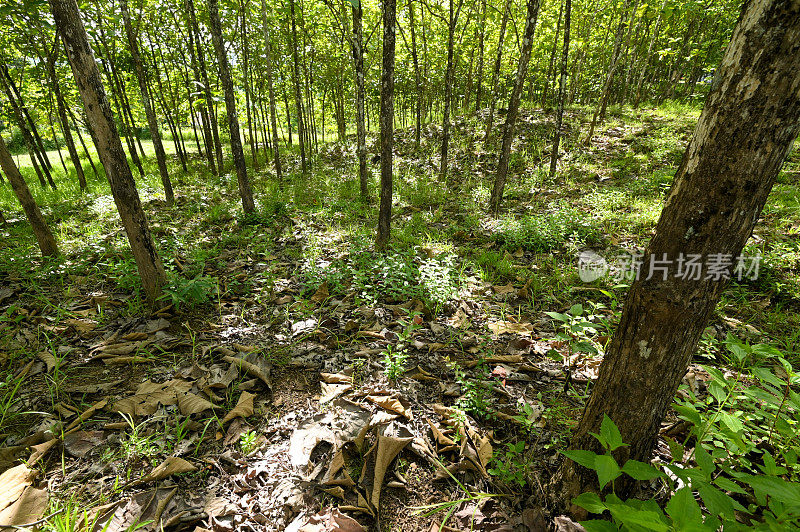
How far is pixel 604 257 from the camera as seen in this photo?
230 inches

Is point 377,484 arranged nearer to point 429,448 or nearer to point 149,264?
point 429,448

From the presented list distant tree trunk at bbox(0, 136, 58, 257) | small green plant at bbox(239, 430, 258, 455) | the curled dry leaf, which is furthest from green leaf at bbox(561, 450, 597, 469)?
distant tree trunk at bbox(0, 136, 58, 257)

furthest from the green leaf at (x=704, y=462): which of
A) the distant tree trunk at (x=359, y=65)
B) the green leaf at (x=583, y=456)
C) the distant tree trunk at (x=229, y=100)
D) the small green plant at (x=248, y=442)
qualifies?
the distant tree trunk at (x=229, y=100)

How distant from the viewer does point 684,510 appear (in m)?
1.38

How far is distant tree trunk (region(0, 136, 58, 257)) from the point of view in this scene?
498cm

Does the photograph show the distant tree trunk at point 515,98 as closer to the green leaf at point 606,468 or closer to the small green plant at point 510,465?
the small green plant at point 510,465

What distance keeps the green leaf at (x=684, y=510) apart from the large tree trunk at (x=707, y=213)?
0.57 metres

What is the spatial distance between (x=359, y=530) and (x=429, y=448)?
2.46ft

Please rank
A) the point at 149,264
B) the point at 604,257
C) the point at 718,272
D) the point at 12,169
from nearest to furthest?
the point at 718,272, the point at 149,264, the point at 12,169, the point at 604,257

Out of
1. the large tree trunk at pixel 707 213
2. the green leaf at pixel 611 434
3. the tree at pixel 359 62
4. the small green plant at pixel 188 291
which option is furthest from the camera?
the tree at pixel 359 62

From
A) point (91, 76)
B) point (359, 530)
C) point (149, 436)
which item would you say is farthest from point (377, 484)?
point (91, 76)

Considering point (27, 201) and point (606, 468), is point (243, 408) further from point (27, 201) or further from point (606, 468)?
point (27, 201)

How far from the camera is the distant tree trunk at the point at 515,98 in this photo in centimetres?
662

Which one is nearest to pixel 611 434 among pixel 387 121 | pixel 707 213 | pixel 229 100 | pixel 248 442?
pixel 707 213
